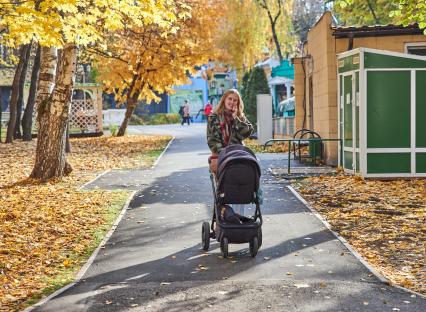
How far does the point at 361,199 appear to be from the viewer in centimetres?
1366

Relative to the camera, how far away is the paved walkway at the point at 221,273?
6.51 m

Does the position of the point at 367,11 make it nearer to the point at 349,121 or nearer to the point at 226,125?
the point at 349,121

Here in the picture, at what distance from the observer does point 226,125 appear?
28.8 ft

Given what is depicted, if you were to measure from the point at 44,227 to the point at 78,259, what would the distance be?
2208 mm

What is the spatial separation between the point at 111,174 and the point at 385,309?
43.1ft

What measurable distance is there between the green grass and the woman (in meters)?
1.97

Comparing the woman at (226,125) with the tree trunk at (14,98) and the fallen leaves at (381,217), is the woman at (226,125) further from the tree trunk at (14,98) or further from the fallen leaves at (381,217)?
the tree trunk at (14,98)

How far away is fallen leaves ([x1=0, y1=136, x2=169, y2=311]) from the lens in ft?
25.7

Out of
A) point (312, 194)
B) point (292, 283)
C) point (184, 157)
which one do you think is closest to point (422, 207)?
point (312, 194)

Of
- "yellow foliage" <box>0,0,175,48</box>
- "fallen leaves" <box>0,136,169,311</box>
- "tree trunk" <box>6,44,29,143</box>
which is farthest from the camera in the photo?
"tree trunk" <box>6,44,29,143</box>

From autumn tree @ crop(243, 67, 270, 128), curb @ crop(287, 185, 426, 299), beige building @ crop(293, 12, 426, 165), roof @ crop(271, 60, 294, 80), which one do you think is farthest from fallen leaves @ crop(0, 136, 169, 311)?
autumn tree @ crop(243, 67, 270, 128)

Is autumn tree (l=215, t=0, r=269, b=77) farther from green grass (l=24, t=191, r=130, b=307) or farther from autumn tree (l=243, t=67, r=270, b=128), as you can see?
green grass (l=24, t=191, r=130, b=307)

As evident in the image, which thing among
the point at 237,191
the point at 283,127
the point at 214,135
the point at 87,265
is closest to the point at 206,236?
the point at 237,191

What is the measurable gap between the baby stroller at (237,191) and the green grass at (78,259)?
170 cm
